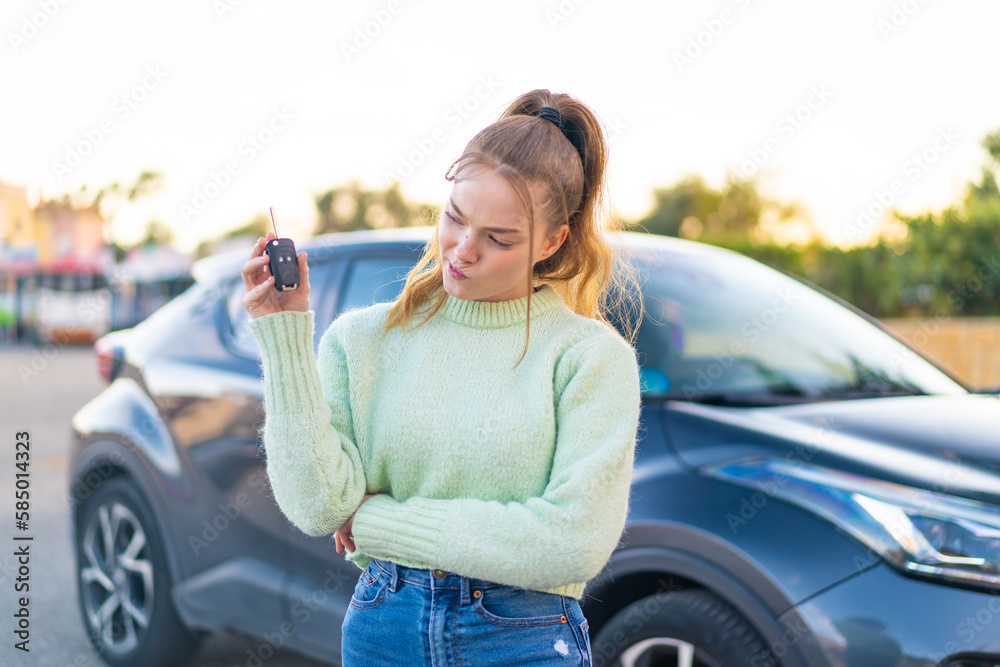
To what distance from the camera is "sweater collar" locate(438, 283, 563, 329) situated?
155 centimetres

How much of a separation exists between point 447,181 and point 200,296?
7.77 feet

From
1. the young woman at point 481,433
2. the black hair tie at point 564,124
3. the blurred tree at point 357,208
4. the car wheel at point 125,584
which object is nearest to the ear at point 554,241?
the young woman at point 481,433

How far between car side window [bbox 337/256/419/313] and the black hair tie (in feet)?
4.78

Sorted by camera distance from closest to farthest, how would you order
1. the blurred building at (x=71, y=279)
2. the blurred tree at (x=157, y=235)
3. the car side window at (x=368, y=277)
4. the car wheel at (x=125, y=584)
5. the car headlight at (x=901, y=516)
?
1. the car headlight at (x=901, y=516)
2. the car side window at (x=368, y=277)
3. the car wheel at (x=125, y=584)
4. the blurred building at (x=71, y=279)
5. the blurred tree at (x=157, y=235)

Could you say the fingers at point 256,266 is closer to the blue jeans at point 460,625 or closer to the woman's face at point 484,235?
the woman's face at point 484,235

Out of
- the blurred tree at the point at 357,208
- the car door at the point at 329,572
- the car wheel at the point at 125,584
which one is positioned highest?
the car door at the point at 329,572

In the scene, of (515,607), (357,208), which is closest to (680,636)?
(515,607)

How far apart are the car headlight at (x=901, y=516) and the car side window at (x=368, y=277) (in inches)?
52.1

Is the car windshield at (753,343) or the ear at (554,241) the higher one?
the ear at (554,241)

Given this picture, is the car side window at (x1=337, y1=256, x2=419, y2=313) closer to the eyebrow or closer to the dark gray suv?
the dark gray suv

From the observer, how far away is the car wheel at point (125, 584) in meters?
3.37

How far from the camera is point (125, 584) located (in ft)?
11.5

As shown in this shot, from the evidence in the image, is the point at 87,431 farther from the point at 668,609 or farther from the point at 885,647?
the point at 885,647

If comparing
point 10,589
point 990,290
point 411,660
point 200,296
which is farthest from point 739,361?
point 990,290
